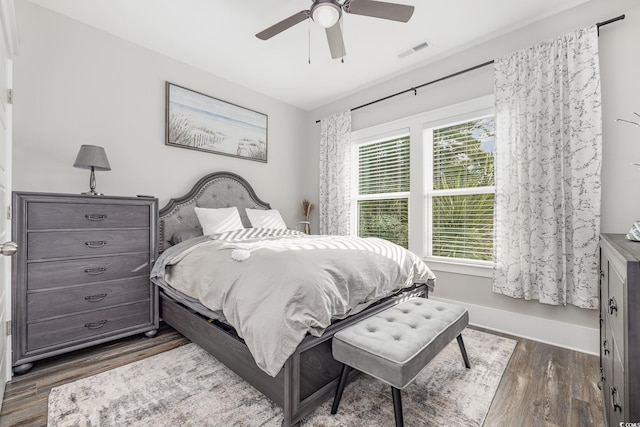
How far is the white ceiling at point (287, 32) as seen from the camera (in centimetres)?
242

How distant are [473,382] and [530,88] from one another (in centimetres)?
246

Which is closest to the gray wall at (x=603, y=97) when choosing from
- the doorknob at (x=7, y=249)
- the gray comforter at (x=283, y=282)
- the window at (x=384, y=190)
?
the window at (x=384, y=190)

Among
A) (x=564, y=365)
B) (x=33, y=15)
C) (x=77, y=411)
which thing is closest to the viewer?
(x=77, y=411)

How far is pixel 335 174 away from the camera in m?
4.12

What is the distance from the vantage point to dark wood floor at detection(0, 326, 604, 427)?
1516mm

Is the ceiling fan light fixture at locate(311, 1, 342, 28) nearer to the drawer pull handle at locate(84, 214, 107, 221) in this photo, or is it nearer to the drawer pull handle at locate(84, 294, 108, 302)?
the drawer pull handle at locate(84, 214, 107, 221)

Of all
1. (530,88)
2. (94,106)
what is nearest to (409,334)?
(530,88)

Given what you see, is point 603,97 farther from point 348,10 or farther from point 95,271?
point 95,271

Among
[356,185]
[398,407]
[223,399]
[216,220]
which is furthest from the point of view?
[356,185]

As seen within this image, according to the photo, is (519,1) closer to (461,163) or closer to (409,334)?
(461,163)

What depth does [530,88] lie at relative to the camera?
8.36ft

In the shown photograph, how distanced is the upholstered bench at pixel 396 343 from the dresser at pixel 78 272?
1.87m

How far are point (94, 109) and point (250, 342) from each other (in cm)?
270

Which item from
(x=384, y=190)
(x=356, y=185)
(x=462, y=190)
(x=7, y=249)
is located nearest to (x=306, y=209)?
(x=356, y=185)
